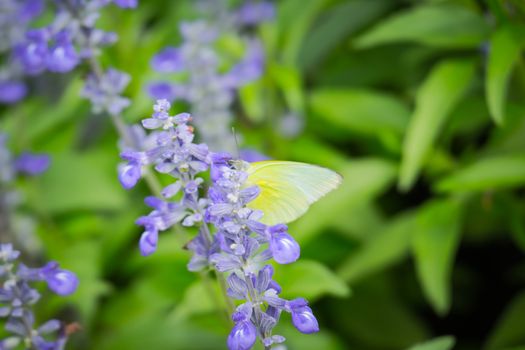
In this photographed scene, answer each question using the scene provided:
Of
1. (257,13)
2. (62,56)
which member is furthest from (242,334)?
(257,13)

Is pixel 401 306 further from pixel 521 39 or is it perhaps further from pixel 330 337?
pixel 521 39

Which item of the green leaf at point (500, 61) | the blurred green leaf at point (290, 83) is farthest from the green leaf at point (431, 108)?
the blurred green leaf at point (290, 83)

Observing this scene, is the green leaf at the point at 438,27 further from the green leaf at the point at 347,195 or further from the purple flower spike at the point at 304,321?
the purple flower spike at the point at 304,321

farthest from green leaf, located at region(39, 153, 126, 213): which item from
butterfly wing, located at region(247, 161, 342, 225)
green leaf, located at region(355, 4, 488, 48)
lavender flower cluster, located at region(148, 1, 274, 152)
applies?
butterfly wing, located at region(247, 161, 342, 225)

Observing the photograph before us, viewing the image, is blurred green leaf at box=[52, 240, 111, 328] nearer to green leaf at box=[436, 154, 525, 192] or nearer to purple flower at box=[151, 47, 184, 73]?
purple flower at box=[151, 47, 184, 73]

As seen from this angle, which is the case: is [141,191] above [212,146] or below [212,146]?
above

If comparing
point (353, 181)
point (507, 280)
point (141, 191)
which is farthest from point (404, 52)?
point (141, 191)
